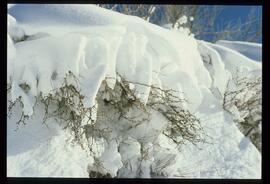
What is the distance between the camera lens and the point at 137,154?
12.0 ft

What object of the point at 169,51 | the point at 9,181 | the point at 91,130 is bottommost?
the point at 9,181

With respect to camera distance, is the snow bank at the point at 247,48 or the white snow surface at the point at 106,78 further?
the snow bank at the point at 247,48

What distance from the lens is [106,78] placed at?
357 cm

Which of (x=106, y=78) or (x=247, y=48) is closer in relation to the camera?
(x=106, y=78)

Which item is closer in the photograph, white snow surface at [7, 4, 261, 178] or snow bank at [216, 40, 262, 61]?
white snow surface at [7, 4, 261, 178]

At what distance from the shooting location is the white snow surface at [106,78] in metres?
3.55

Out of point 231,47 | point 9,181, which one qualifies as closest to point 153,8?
point 231,47

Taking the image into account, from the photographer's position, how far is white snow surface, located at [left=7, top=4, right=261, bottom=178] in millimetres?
3547

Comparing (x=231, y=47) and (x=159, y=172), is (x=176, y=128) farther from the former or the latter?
(x=231, y=47)

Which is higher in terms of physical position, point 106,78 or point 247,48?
point 247,48
